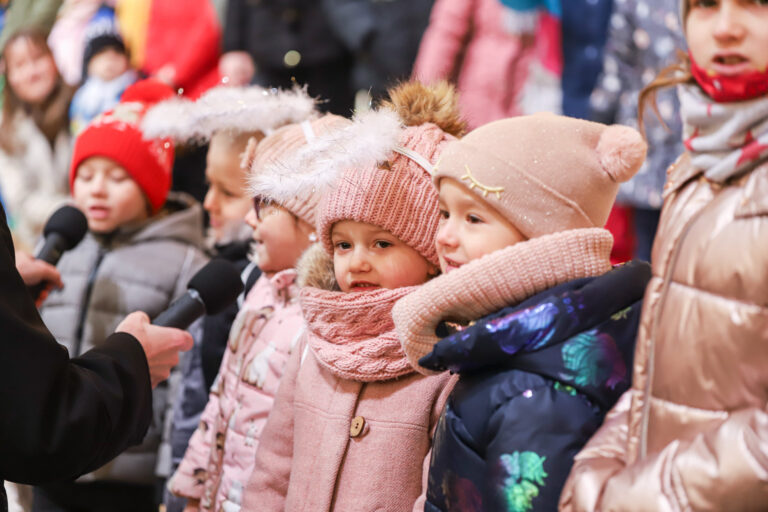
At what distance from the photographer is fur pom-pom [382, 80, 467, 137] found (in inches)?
64.2

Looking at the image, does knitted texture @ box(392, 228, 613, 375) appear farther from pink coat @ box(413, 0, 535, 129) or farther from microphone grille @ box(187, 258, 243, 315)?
pink coat @ box(413, 0, 535, 129)

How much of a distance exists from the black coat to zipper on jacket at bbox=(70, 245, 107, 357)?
166 centimetres

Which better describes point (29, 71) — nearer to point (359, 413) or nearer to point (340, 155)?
point (340, 155)

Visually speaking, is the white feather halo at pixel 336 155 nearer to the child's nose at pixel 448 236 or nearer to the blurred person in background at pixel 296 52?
the child's nose at pixel 448 236

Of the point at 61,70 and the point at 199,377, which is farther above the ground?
the point at 61,70

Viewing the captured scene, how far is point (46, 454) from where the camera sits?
4.10 feet

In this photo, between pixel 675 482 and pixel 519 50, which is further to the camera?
pixel 519 50

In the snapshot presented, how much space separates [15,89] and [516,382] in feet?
12.1

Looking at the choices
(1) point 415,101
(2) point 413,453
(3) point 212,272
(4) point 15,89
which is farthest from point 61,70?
(2) point 413,453

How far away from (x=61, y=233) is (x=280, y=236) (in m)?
0.65

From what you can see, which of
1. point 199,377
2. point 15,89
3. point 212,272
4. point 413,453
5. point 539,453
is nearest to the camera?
point 539,453

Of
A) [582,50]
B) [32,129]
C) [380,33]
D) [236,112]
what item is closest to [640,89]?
[582,50]

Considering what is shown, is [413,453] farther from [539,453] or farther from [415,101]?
[415,101]

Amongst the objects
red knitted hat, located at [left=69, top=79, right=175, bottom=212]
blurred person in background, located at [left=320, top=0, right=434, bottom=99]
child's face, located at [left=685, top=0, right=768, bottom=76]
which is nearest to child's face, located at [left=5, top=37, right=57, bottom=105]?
blurred person in background, located at [left=320, top=0, right=434, bottom=99]
